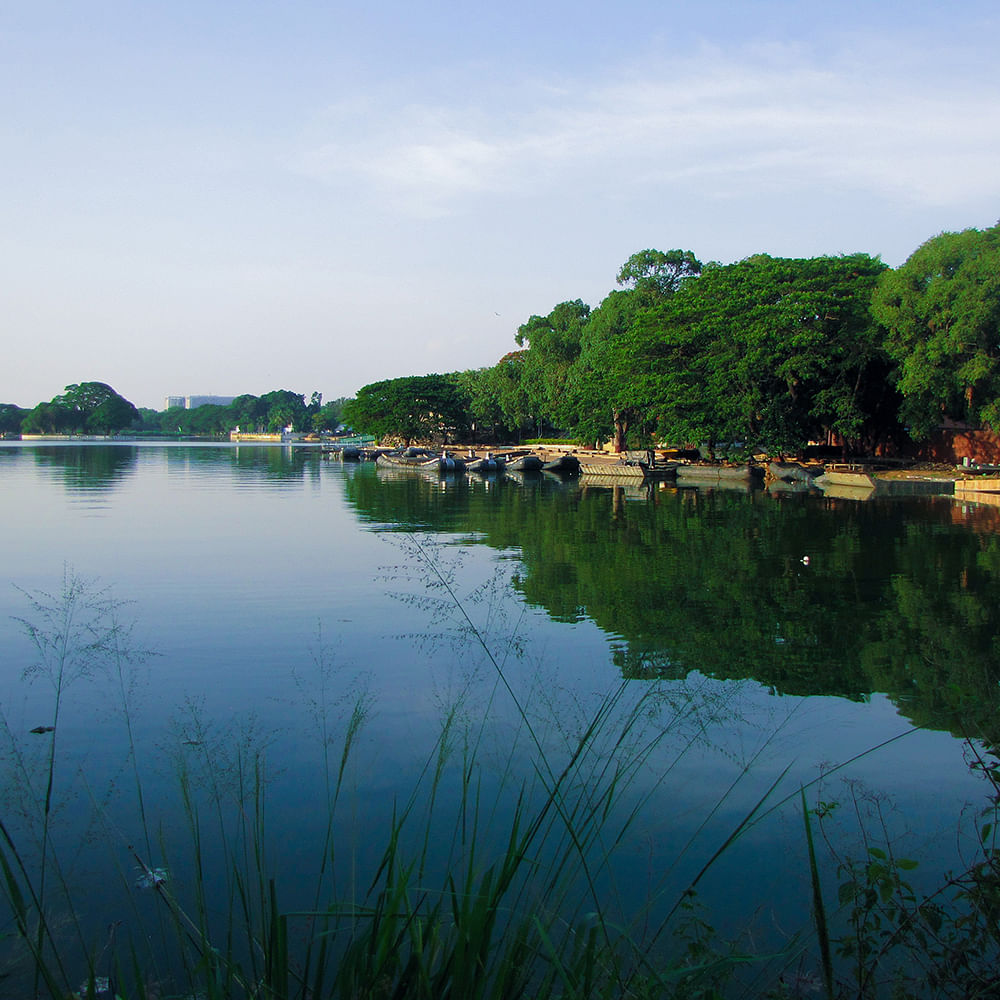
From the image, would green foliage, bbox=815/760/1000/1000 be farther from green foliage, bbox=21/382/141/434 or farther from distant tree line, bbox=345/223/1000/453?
green foliage, bbox=21/382/141/434

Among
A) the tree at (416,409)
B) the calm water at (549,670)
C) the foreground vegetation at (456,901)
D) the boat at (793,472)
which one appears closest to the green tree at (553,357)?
the tree at (416,409)

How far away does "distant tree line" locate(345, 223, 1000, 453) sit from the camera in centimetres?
3625

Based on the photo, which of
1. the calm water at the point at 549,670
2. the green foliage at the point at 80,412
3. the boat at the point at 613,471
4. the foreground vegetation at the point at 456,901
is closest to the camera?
the foreground vegetation at the point at 456,901

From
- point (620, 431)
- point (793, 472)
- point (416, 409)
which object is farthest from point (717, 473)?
point (416, 409)

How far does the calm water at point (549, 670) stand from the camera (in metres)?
6.03

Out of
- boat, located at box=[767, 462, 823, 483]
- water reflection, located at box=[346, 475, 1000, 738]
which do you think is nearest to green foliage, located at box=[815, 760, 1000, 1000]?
water reflection, located at box=[346, 475, 1000, 738]

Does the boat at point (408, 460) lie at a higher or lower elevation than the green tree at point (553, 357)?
lower

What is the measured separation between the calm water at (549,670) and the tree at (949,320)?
516 inches

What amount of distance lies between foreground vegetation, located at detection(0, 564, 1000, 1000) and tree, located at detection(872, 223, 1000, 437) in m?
32.1

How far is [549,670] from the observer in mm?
10117

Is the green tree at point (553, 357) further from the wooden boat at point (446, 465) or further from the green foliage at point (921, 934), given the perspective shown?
the green foliage at point (921, 934)

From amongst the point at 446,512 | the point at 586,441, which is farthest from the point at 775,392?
the point at 446,512

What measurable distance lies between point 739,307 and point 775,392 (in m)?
4.91

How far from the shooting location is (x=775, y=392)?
48406 mm
